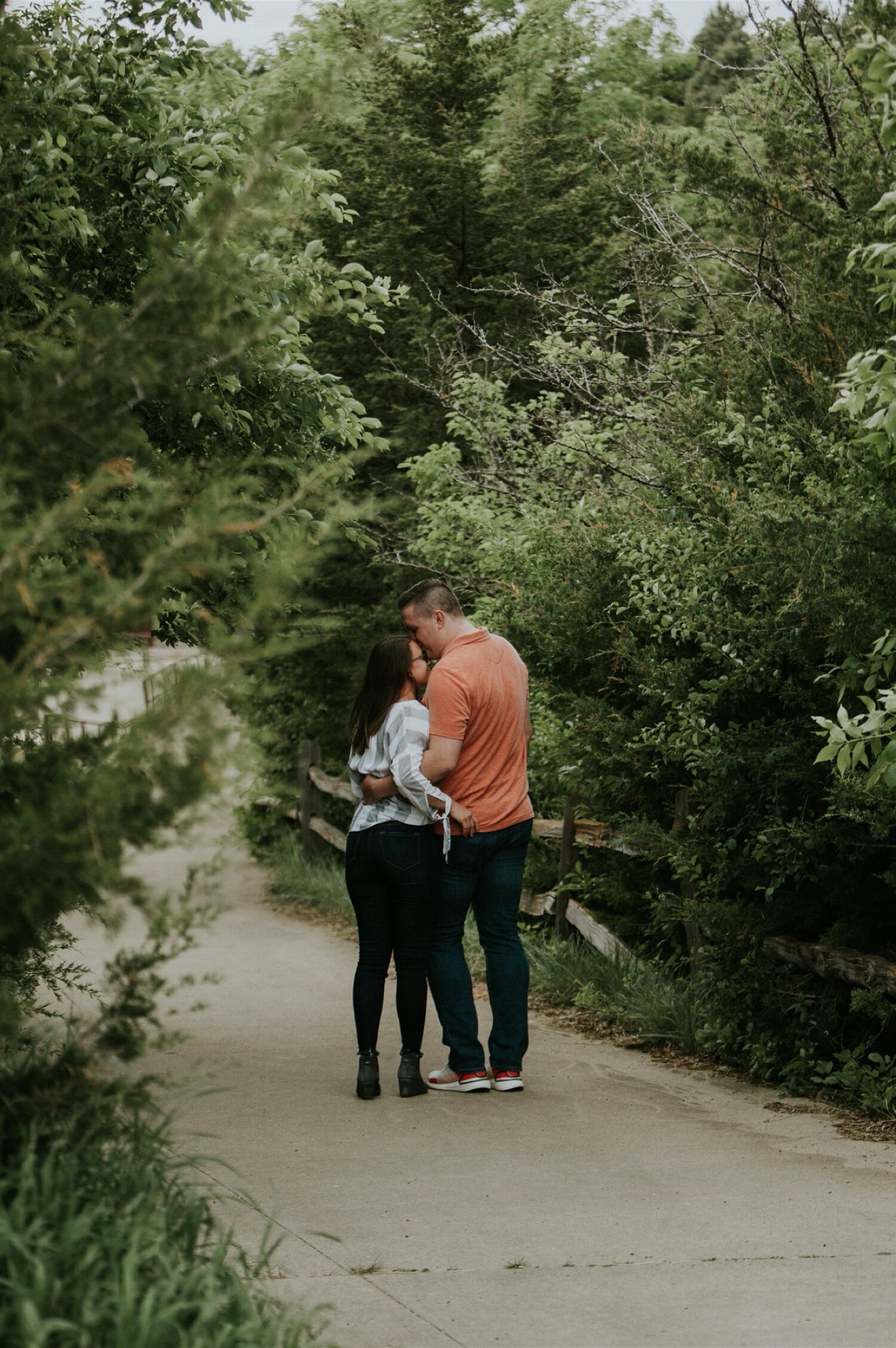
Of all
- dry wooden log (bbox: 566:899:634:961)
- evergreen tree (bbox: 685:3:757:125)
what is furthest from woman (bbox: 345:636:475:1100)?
evergreen tree (bbox: 685:3:757:125)

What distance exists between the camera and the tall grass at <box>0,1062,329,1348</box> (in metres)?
2.67

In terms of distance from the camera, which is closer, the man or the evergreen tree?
the man

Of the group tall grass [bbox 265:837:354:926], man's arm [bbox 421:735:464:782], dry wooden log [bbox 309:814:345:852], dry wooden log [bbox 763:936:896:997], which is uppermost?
man's arm [bbox 421:735:464:782]

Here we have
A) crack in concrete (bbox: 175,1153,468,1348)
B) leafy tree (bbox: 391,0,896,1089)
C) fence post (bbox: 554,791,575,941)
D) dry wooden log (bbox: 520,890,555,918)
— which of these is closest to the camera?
crack in concrete (bbox: 175,1153,468,1348)

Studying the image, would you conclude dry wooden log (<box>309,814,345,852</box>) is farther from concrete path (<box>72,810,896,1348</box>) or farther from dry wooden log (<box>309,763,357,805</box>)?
concrete path (<box>72,810,896,1348</box>)

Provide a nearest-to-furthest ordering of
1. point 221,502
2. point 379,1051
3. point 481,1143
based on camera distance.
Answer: point 221,502
point 481,1143
point 379,1051

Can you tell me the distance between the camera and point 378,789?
251 inches

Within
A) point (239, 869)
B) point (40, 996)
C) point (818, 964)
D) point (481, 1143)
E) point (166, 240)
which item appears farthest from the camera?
point (239, 869)

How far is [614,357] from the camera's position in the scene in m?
10.4

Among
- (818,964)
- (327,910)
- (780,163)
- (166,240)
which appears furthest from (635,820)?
(327,910)

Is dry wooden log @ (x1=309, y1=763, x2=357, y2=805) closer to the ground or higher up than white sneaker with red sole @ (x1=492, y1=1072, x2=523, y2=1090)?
higher up

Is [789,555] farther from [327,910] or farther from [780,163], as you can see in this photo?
[327,910]

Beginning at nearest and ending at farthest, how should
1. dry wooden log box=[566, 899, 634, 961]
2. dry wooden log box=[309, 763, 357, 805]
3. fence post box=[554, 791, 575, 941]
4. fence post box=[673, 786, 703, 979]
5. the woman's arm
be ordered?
the woman's arm
fence post box=[673, 786, 703, 979]
dry wooden log box=[566, 899, 634, 961]
fence post box=[554, 791, 575, 941]
dry wooden log box=[309, 763, 357, 805]

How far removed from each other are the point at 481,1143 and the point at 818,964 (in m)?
1.68
